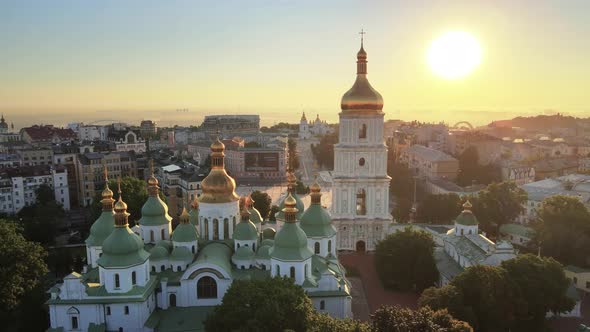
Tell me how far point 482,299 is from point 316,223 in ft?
32.3

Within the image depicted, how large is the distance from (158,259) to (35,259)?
922 centimetres

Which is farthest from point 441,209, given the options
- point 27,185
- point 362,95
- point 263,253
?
point 27,185

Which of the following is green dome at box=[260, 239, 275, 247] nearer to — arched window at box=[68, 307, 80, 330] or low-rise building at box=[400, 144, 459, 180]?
arched window at box=[68, 307, 80, 330]

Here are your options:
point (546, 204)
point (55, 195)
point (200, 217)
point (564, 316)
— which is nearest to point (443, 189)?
point (546, 204)

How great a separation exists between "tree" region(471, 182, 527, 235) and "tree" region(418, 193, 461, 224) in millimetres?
1953

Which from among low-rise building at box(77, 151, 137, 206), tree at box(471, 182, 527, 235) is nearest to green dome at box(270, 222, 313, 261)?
tree at box(471, 182, 527, 235)

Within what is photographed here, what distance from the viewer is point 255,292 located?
19203 millimetres

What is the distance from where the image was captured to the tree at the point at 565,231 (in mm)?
33500

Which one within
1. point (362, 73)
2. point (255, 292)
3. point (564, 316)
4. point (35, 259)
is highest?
point (362, 73)

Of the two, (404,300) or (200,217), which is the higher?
(200,217)

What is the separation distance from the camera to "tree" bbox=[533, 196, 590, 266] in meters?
33.5

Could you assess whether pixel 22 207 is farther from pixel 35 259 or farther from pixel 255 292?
pixel 255 292

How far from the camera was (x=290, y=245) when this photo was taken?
23.3m

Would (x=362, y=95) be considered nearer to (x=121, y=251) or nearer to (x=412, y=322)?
(x=121, y=251)
